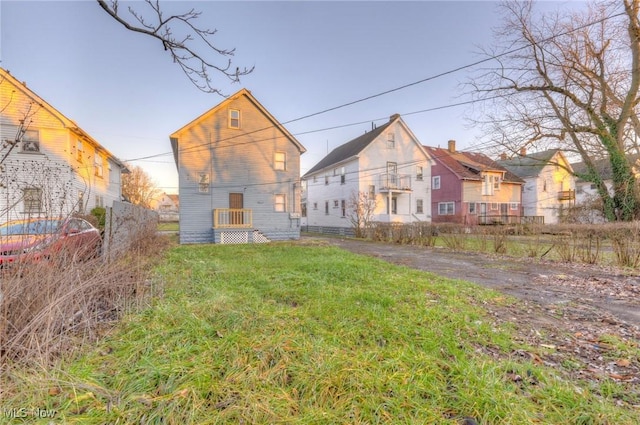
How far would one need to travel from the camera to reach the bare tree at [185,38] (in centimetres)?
310

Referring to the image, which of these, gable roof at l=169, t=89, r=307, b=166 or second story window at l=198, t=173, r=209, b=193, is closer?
gable roof at l=169, t=89, r=307, b=166

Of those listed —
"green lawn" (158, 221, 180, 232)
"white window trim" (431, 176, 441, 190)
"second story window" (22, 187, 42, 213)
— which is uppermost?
"white window trim" (431, 176, 441, 190)

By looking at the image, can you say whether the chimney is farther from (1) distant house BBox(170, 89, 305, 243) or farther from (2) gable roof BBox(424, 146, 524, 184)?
(1) distant house BBox(170, 89, 305, 243)

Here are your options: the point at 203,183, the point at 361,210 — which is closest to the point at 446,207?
the point at 361,210

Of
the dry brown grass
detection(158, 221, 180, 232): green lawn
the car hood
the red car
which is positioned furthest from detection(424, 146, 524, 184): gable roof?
the car hood

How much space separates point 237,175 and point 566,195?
36054mm

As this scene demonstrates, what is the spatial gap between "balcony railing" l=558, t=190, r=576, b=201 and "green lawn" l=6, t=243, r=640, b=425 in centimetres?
3736

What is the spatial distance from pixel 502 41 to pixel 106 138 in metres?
24.7

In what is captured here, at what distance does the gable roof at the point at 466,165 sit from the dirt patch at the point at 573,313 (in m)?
20.5

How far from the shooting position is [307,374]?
227 cm

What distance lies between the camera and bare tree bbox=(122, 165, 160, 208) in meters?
39.0

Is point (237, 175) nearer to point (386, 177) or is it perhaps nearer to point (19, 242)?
point (386, 177)

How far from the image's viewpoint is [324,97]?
1246 centimetres

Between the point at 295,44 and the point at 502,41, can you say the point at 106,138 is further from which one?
the point at 502,41
